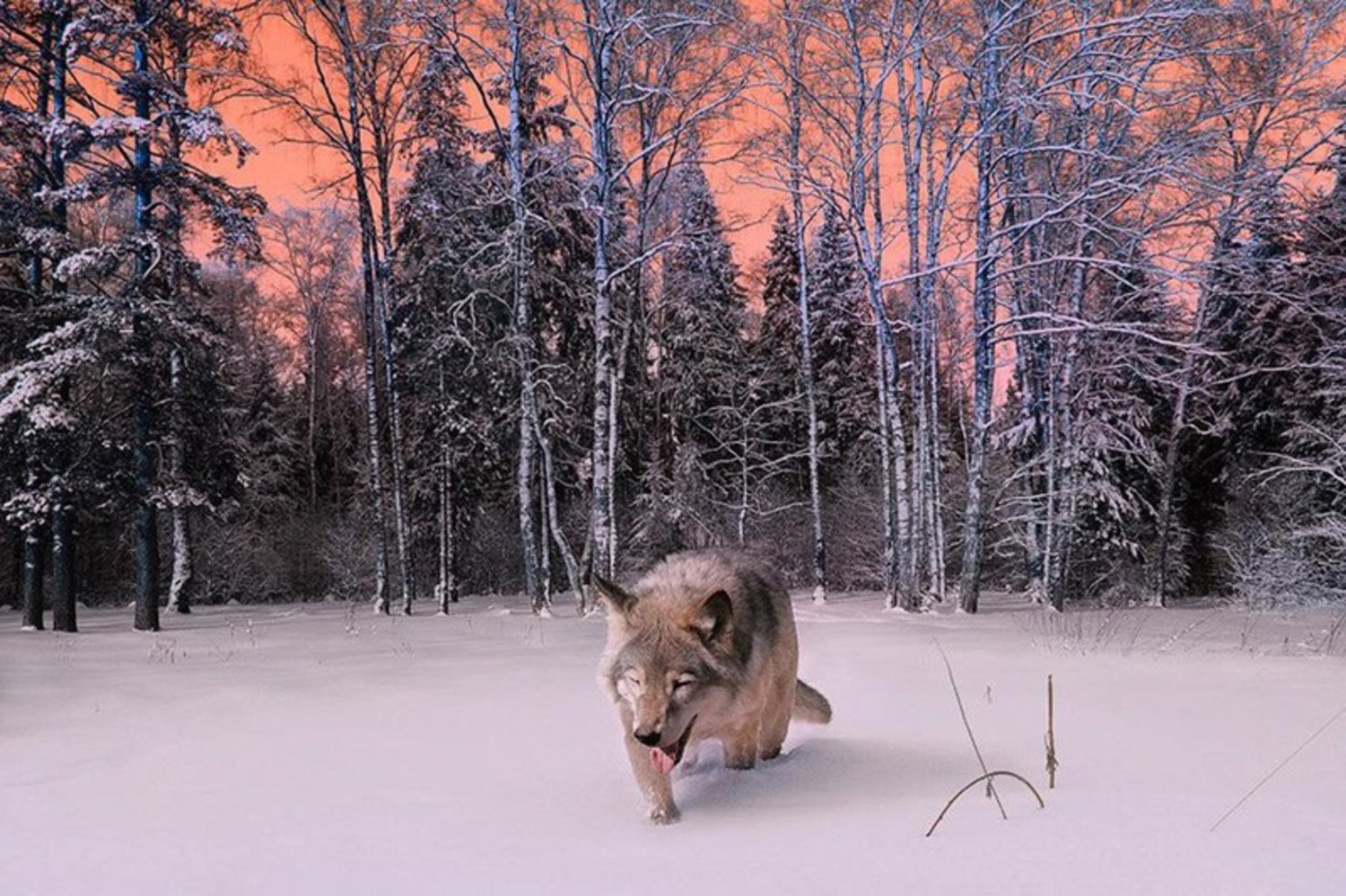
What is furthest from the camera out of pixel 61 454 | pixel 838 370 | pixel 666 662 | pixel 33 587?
pixel 838 370

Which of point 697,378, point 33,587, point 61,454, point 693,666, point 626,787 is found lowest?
point 33,587

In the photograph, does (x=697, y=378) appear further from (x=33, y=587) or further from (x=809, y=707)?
(x=809, y=707)

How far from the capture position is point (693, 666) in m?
3.39

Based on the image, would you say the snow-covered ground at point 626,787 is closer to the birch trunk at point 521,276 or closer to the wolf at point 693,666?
the wolf at point 693,666

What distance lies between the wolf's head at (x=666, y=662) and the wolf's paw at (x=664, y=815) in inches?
10.3

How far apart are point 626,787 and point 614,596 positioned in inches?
39.7

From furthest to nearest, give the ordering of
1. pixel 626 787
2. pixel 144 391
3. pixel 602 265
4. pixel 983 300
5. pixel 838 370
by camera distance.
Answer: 1. pixel 838 370
2. pixel 983 300
3. pixel 602 265
4. pixel 144 391
5. pixel 626 787

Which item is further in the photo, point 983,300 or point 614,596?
point 983,300

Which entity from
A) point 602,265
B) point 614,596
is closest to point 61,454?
point 602,265

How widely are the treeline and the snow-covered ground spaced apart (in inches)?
317

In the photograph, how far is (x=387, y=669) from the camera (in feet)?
27.7

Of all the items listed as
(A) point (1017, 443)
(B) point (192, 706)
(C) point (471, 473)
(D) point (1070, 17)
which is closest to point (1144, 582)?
(A) point (1017, 443)

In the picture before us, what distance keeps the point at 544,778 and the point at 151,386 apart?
14.5 metres

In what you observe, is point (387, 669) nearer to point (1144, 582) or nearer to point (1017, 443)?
point (1017, 443)
